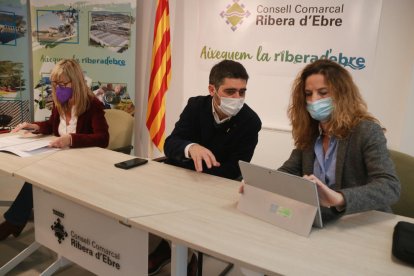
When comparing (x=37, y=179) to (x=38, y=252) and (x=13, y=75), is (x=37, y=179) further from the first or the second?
(x=13, y=75)

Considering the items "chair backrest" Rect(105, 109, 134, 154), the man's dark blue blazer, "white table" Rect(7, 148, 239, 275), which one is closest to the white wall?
"chair backrest" Rect(105, 109, 134, 154)

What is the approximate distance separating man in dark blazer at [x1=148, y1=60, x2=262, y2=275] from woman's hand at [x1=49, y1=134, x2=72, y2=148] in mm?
633

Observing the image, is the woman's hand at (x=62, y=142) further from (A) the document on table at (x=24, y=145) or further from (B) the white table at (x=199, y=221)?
(B) the white table at (x=199, y=221)

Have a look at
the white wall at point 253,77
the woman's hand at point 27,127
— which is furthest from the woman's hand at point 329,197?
the woman's hand at point 27,127

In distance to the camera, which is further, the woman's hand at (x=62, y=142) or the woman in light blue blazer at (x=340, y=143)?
the woman's hand at (x=62, y=142)

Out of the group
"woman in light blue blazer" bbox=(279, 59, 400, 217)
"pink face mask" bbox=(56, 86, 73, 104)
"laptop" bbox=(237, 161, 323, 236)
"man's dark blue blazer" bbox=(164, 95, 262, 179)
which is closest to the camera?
"laptop" bbox=(237, 161, 323, 236)

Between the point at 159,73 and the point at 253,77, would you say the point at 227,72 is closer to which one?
the point at 253,77

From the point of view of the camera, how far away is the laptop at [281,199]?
1137 mm

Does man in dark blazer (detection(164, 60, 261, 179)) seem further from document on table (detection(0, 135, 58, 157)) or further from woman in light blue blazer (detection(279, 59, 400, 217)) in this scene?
document on table (detection(0, 135, 58, 157))

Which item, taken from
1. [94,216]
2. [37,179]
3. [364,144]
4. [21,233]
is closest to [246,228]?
[364,144]

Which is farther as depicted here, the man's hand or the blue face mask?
the man's hand

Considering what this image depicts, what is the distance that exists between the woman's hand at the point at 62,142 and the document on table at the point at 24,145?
0.03m

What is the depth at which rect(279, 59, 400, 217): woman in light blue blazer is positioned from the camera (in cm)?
124

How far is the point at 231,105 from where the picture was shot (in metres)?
1.87
